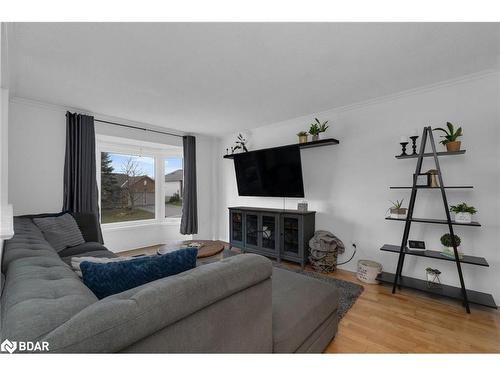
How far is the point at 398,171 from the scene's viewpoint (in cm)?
Answer: 273

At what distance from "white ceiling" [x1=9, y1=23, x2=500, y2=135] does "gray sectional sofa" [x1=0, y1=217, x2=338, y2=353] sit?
154 cm

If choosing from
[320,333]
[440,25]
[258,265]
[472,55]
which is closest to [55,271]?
[258,265]

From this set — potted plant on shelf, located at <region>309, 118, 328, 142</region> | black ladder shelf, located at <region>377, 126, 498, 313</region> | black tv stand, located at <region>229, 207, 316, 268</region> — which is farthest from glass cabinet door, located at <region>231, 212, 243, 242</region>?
black ladder shelf, located at <region>377, 126, 498, 313</region>

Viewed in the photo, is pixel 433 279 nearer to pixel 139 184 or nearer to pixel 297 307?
pixel 297 307

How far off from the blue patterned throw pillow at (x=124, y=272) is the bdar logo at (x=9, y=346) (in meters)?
0.36

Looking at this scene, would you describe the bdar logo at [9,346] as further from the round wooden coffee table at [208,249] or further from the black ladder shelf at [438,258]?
the black ladder shelf at [438,258]

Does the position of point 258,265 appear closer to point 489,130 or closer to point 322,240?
point 322,240

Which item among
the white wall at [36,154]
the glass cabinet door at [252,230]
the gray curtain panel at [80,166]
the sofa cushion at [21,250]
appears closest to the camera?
the sofa cushion at [21,250]

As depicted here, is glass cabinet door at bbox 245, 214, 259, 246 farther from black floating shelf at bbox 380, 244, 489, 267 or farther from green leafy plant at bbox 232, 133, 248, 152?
black floating shelf at bbox 380, 244, 489, 267

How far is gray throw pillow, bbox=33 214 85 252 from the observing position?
2.36m

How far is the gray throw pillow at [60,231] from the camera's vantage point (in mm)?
2363

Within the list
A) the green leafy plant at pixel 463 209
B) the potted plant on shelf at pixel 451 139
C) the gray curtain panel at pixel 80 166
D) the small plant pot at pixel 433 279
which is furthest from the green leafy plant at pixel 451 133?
the gray curtain panel at pixel 80 166

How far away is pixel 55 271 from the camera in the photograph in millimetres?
921

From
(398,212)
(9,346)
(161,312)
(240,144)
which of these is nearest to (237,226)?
(240,144)
